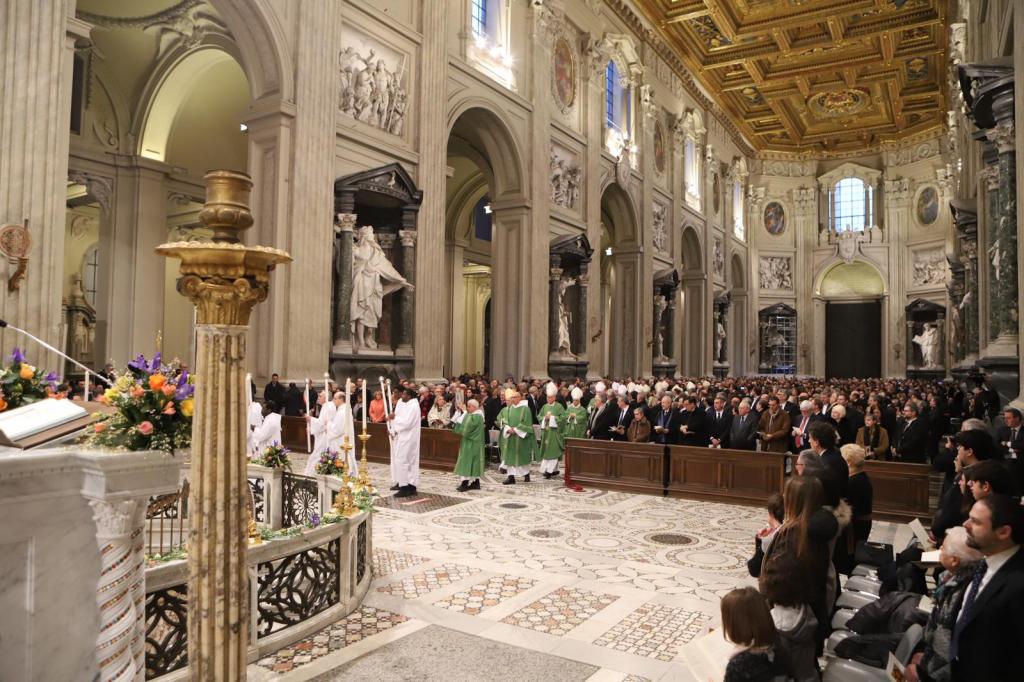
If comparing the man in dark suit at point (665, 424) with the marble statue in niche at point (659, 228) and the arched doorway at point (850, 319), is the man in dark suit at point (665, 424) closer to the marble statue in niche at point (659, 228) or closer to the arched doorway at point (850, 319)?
the marble statue in niche at point (659, 228)

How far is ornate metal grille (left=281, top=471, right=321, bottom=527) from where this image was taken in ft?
23.9

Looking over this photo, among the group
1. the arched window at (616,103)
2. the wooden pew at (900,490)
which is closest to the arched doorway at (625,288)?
the arched window at (616,103)

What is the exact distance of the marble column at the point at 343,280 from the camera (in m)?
14.3

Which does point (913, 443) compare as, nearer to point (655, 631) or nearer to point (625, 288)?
point (655, 631)

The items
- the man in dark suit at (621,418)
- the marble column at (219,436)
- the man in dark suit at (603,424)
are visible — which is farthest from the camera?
the man in dark suit at (603,424)

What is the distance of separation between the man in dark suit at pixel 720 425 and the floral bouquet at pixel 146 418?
9.21 m

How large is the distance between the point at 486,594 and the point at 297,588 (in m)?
1.59

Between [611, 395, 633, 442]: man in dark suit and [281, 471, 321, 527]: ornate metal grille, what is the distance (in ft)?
19.2

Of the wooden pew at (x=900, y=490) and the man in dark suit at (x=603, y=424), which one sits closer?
the wooden pew at (x=900, y=490)

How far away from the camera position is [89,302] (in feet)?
71.3

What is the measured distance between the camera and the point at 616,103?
2630 centimetres

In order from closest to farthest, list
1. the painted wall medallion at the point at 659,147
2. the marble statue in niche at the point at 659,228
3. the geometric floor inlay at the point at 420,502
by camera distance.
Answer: the geometric floor inlay at the point at 420,502, the marble statue in niche at the point at 659,228, the painted wall medallion at the point at 659,147

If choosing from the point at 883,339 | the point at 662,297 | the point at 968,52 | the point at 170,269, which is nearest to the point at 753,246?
the point at 883,339

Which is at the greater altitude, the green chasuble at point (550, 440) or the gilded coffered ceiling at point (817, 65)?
the gilded coffered ceiling at point (817, 65)
